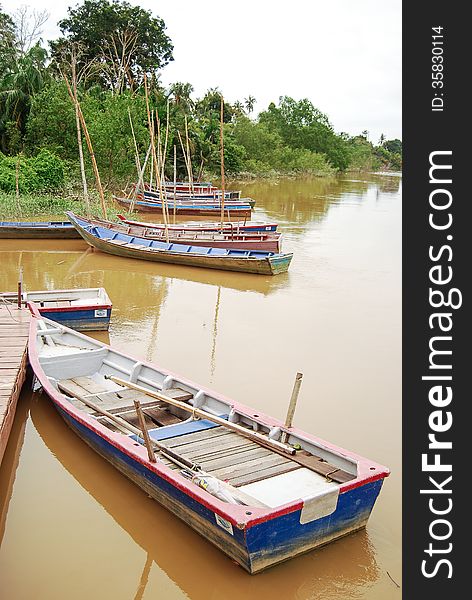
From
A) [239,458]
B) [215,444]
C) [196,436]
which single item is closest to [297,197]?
[196,436]

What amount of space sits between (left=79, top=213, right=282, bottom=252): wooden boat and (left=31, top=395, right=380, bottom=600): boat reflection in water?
10144mm

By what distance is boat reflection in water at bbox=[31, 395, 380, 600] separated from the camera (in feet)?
14.6

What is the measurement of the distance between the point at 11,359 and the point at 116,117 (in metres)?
19.1

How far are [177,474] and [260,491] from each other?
61 cm

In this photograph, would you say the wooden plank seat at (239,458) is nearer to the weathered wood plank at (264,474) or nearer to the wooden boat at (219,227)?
the weathered wood plank at (264,474)

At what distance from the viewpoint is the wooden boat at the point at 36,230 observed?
16812 mm

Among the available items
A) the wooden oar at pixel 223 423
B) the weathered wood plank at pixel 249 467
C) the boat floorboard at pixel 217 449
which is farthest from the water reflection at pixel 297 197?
the weathered wood plank at pixel 249 467

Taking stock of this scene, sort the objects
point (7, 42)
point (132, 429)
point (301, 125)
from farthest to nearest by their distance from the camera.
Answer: point (301, 125) → point (7, 42) → point (132, 429)

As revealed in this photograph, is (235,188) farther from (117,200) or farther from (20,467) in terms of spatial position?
(20,467)

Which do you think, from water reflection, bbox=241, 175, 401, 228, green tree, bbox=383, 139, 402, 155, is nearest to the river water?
water reflection, bbox=241, 175, 401, 228

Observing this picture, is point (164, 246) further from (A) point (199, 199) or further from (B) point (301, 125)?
(B) point (301, 125)

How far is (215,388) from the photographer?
26.0 feet

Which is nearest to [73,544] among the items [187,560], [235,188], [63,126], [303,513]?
[187,560]

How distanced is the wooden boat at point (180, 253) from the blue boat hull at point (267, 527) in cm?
913
